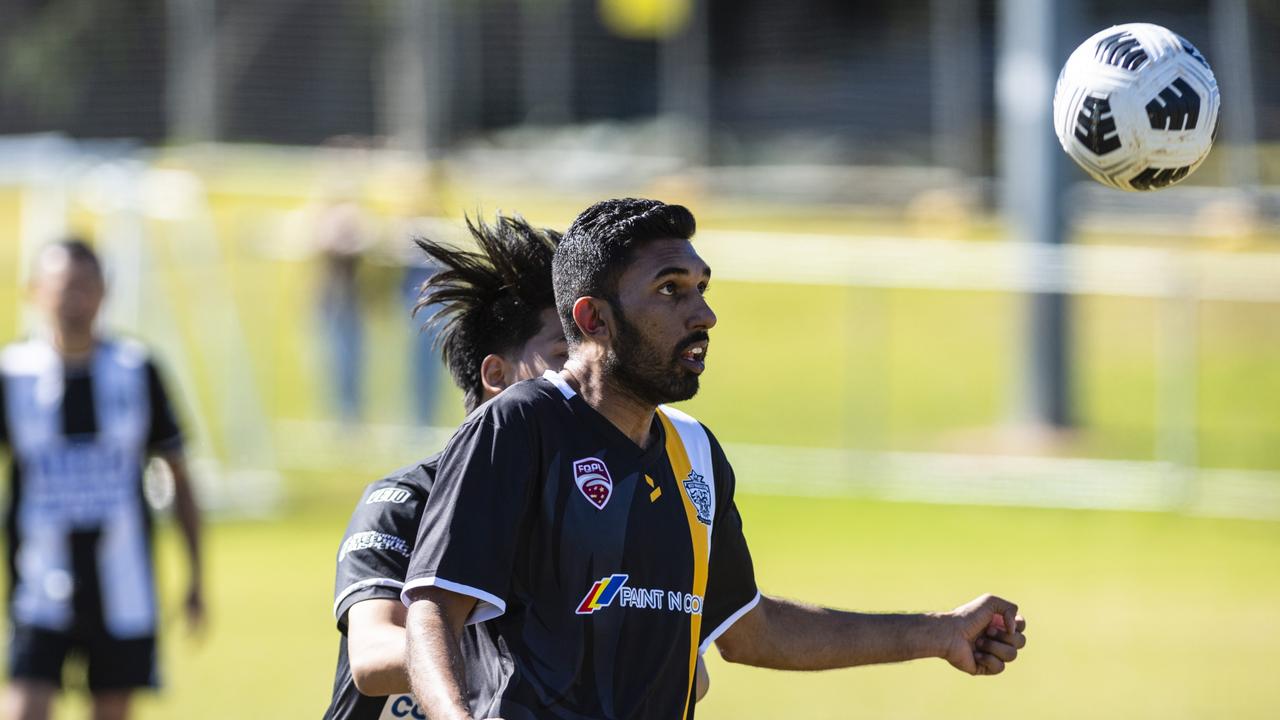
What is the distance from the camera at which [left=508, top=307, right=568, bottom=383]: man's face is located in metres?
4.42

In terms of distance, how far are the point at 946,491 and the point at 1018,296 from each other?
6.26 ft

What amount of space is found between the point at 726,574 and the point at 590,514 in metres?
0.59

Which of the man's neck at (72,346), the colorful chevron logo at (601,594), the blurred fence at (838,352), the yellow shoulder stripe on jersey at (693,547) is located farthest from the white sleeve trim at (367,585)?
the blurred fence at (838,352)

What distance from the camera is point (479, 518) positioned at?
143 inches

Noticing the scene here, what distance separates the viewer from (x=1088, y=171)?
4.75 m

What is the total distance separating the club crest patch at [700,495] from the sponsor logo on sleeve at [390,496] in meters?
0.63

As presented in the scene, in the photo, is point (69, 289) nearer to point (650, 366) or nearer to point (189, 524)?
point (189, 524)

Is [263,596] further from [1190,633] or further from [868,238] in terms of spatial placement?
[868,238]

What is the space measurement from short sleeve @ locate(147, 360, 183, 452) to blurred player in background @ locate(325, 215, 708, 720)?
3198 mm

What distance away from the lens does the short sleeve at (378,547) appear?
4.03m

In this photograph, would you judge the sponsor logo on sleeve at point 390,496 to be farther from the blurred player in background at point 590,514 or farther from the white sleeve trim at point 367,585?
the blurred player in background at point 590,514

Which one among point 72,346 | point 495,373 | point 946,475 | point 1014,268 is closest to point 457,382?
point 495,373

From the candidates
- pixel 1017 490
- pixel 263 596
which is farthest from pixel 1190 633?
pixel 263 596

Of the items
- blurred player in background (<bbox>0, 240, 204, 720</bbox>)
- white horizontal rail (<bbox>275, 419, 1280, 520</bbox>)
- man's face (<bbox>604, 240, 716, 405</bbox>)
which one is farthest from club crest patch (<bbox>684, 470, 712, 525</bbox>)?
white horizontal rail (<bbox>275, 419, 1280, 520</bbox>)
